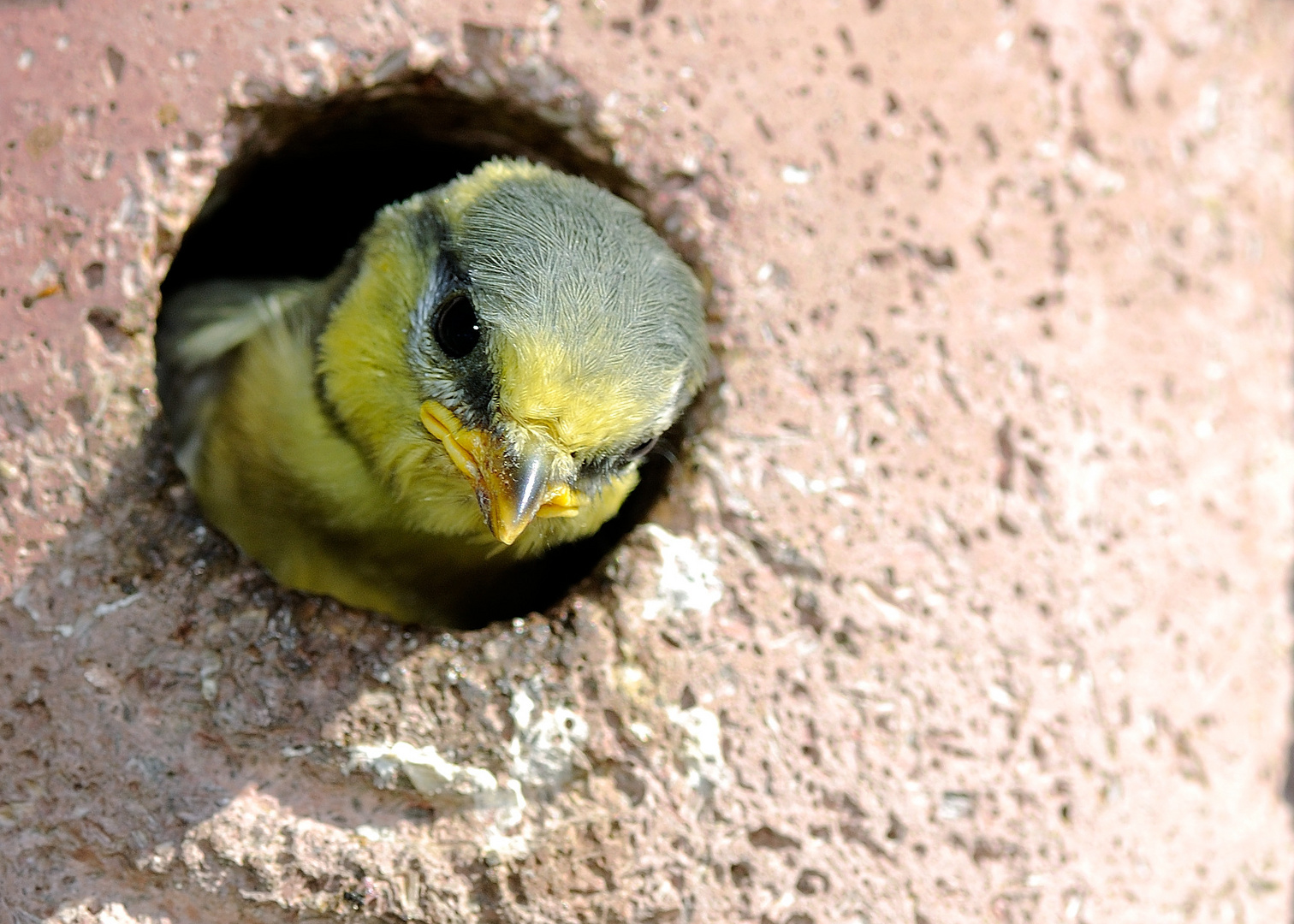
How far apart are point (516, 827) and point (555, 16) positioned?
1.42 metres

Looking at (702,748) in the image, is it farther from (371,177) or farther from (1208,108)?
(1208,108)

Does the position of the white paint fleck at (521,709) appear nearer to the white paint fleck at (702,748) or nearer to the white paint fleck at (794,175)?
the white paint fleck at (702,748)

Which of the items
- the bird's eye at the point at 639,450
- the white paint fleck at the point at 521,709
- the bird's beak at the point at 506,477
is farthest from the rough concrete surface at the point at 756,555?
the bird's beak at the point at 506,477

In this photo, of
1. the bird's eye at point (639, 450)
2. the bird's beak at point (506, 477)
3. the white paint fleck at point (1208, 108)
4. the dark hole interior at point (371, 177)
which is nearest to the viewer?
the bird's beak at point (506, 477)

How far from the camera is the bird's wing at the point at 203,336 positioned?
2.70m

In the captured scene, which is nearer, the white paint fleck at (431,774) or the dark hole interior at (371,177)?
the white paint fleck at (431,774)

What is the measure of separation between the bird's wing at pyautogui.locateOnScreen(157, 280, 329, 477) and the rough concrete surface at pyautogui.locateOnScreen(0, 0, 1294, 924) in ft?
1.80

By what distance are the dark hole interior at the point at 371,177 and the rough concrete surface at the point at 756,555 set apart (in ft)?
0.28

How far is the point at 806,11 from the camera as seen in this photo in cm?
251

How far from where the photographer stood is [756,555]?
2.30 m

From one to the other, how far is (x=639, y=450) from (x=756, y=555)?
288mm

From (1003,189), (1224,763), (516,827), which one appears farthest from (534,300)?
(1224,763)

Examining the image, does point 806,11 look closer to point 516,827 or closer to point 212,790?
point 516,827

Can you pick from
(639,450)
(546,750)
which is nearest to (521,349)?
(639,450)
